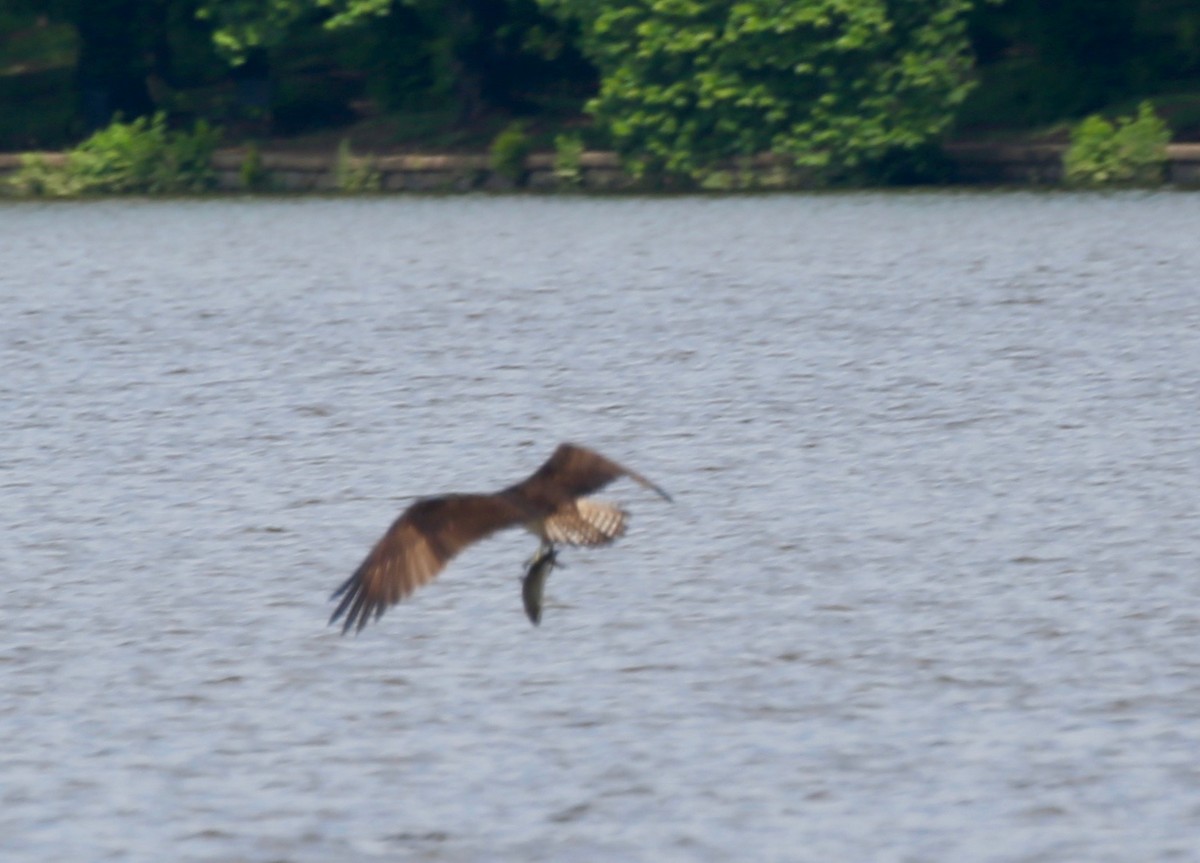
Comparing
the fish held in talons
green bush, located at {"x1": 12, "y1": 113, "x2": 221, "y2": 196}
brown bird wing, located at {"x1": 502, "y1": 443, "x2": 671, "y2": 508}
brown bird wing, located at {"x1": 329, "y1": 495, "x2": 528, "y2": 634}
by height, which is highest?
brown bird wing, located at {"x1": 502, "y1": 443, "x2": 671, "y2": 508}

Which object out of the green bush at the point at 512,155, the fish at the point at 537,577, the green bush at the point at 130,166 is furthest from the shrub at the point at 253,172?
the fish at the point at 537,577

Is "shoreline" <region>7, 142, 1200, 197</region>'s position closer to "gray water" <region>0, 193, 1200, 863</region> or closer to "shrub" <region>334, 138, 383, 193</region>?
"shrub" <region>334, 138, 383, 193</region>

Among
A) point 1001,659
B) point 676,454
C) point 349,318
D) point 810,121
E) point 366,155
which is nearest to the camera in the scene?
point 1001,659

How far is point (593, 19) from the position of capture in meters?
49.4

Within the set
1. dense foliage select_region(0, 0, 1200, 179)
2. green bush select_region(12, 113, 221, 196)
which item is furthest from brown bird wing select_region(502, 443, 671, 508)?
green bush select_region(12, 113, 221, 196)

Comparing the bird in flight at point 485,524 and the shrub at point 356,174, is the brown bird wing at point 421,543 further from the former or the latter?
the shrub at point 356,174

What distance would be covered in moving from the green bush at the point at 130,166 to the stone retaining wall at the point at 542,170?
449 millimetres

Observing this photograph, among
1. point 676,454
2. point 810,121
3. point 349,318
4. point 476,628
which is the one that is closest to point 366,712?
point 476,628

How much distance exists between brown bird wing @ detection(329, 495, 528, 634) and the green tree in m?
36.4

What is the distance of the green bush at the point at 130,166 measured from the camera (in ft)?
174

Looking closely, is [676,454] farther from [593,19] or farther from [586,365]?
[593,19]

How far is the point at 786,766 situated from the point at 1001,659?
6.38 feet

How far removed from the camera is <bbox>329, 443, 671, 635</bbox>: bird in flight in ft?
33.4

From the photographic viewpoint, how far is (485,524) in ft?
34.0
